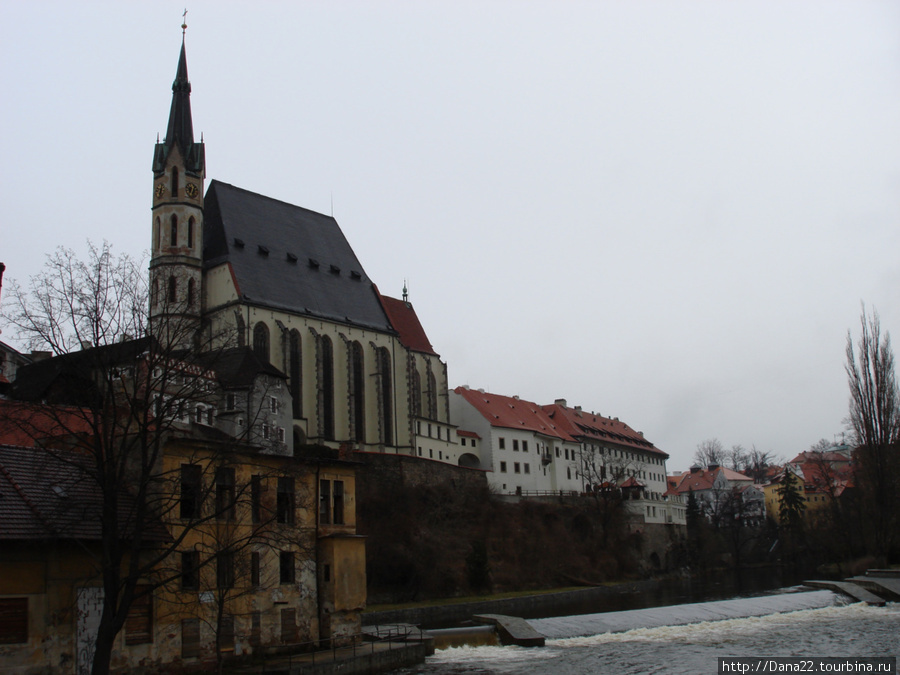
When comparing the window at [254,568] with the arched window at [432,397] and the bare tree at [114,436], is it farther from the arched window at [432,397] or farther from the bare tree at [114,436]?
the arched window at [432,397]

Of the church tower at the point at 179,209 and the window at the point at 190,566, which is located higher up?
the church tower at the point at 179,209

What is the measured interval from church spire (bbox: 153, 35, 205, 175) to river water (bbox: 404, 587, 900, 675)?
48789mm

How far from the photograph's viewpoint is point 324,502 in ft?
117

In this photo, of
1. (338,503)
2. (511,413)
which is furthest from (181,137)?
(338,503)

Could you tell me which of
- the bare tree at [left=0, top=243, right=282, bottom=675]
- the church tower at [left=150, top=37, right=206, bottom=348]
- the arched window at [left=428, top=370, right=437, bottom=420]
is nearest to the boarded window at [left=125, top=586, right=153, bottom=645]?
the bare tree at [left=0, top=243, right=282, bottom=675]

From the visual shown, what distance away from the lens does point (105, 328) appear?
23406 mm

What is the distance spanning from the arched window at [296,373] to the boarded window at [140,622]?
149 feet

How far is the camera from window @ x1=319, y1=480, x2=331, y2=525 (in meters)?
35.4

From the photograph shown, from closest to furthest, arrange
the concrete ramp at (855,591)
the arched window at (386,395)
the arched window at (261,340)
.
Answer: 1. the concrete ramp at (855,591)
2. the arched window at (261,340)
3. the arched window at (386,395)

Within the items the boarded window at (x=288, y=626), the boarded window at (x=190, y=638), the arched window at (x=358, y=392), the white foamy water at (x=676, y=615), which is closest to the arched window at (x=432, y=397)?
the arched window at (x=358, y=392)

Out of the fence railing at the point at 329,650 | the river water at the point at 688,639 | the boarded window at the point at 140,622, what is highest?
the boarded window at the point at 140,622

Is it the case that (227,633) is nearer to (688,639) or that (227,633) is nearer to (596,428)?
(688,639)

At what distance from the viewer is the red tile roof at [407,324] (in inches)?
3433

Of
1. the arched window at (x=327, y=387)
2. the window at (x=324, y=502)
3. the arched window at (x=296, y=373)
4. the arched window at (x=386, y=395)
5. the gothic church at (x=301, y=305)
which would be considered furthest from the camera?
the arched window at (x=386, y=395)
